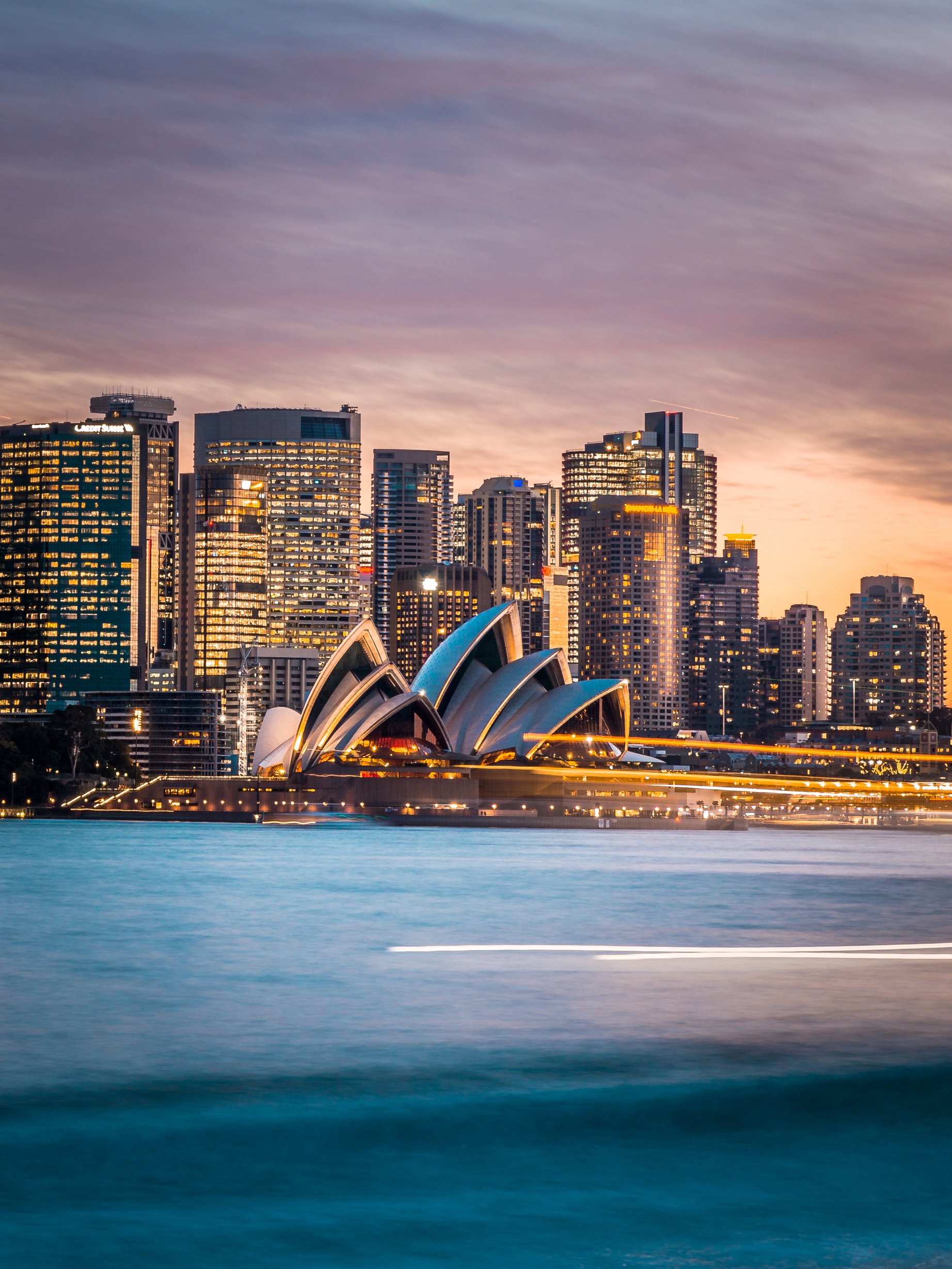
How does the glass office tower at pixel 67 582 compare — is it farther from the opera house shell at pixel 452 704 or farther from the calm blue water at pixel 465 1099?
the calm blue water at pixel 465 1099

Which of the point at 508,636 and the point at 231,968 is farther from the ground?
the point at 508,636

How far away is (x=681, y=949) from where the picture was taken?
98.0 ft

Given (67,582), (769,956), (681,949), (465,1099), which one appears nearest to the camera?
(465,1099)

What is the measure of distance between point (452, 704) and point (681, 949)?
77037 millimetres

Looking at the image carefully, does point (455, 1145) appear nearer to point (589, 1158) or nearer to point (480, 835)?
point (589, 1158)

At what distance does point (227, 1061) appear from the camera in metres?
18.7

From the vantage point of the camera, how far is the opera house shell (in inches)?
4080

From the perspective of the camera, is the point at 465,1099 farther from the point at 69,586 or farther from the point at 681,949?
the point at 69,586

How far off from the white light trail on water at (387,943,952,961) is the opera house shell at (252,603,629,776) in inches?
2794

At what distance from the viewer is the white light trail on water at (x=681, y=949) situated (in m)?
28.6

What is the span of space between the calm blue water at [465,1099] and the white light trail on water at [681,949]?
2.12 feet

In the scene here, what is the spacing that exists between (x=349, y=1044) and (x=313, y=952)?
9720mm

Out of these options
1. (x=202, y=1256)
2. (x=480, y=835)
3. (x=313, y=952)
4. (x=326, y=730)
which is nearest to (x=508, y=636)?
(x=326, y=730)

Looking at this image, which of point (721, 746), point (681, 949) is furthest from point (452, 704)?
point (681, 949)
